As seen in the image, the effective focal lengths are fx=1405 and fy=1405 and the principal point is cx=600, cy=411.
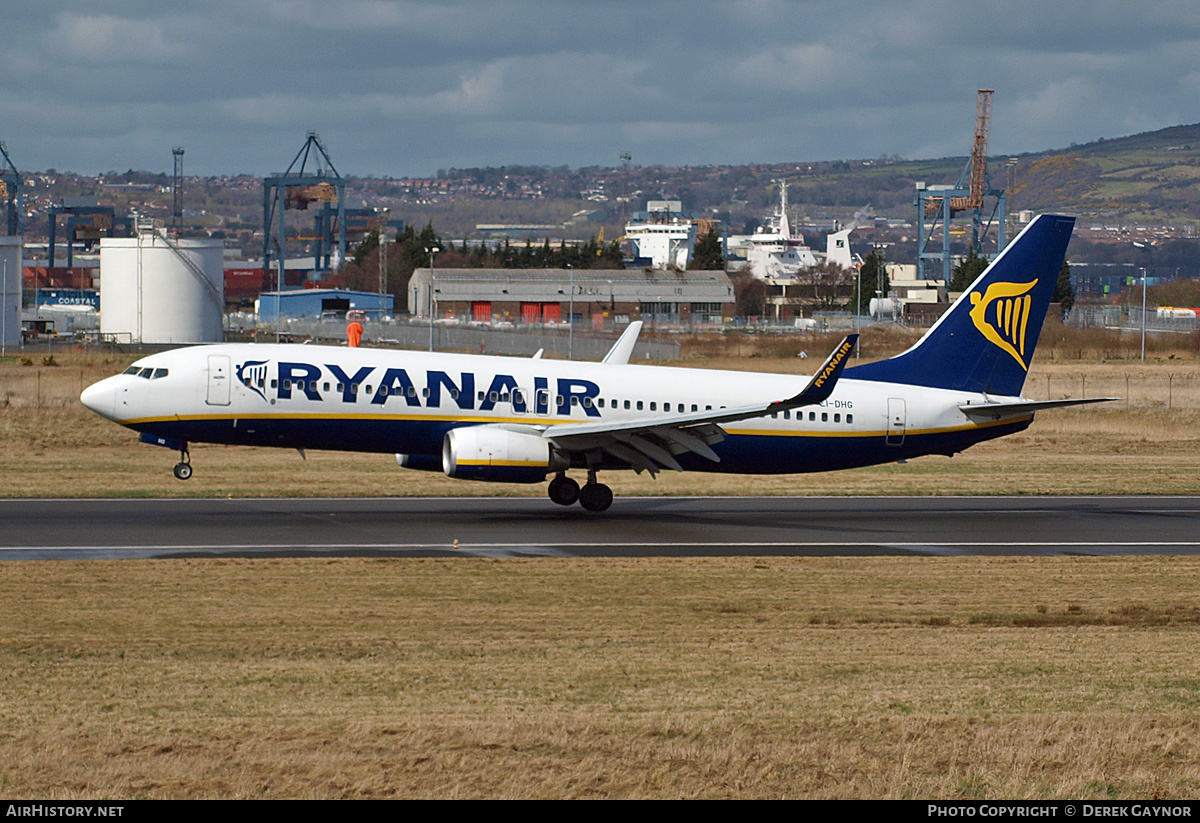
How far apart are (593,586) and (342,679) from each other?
8.04 metres

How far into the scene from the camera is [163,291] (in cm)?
12169

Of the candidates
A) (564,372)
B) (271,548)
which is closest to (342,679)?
(271,548)

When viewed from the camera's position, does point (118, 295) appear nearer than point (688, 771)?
No

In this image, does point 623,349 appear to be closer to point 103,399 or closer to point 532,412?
point 532,412

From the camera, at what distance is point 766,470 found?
116 feet

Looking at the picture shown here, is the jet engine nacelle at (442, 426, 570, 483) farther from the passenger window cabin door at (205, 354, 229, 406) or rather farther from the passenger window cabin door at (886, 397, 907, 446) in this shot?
the passenger window cabin door at (886, 397, 907, 446)

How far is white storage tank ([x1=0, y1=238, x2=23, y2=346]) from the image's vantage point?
111 metres

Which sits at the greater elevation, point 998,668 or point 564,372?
point 564,372

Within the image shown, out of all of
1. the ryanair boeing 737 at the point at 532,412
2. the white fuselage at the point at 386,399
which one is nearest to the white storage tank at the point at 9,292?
the ryanair boeing 737 at the point at 532,412

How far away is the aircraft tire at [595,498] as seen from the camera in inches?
1366

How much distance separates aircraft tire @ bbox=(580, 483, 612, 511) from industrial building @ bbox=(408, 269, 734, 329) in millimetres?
115831

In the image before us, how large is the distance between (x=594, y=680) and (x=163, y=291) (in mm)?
111944

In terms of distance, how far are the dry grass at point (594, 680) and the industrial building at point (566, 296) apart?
4964 inches

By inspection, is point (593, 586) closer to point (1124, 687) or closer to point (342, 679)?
point (342, 679)
